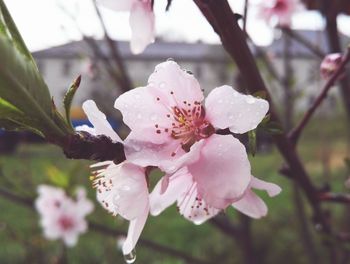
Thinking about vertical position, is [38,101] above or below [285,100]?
above

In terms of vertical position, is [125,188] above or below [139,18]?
below

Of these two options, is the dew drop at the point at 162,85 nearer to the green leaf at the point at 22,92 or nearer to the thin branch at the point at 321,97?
the green leaf at the point at 22,92

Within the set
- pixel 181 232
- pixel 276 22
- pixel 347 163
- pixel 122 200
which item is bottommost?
pixel 181 232

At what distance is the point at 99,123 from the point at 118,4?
0.24 meters

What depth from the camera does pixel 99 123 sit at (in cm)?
67

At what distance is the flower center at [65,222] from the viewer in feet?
10.0

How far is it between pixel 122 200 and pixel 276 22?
195 cm

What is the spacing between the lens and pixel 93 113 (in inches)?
26.8

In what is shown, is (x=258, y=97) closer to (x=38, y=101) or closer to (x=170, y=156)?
(x=170, y=156)

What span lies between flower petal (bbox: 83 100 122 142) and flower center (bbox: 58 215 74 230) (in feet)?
8.00

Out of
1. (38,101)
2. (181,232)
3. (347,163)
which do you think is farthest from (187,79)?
(181,232)

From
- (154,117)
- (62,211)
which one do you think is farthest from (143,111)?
(62,211)

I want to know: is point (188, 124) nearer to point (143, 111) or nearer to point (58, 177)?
point (143, 111)

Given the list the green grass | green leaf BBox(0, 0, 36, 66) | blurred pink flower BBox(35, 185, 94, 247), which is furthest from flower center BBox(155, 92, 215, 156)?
blurred pink flower BBox(35, 185, 94, 247)
